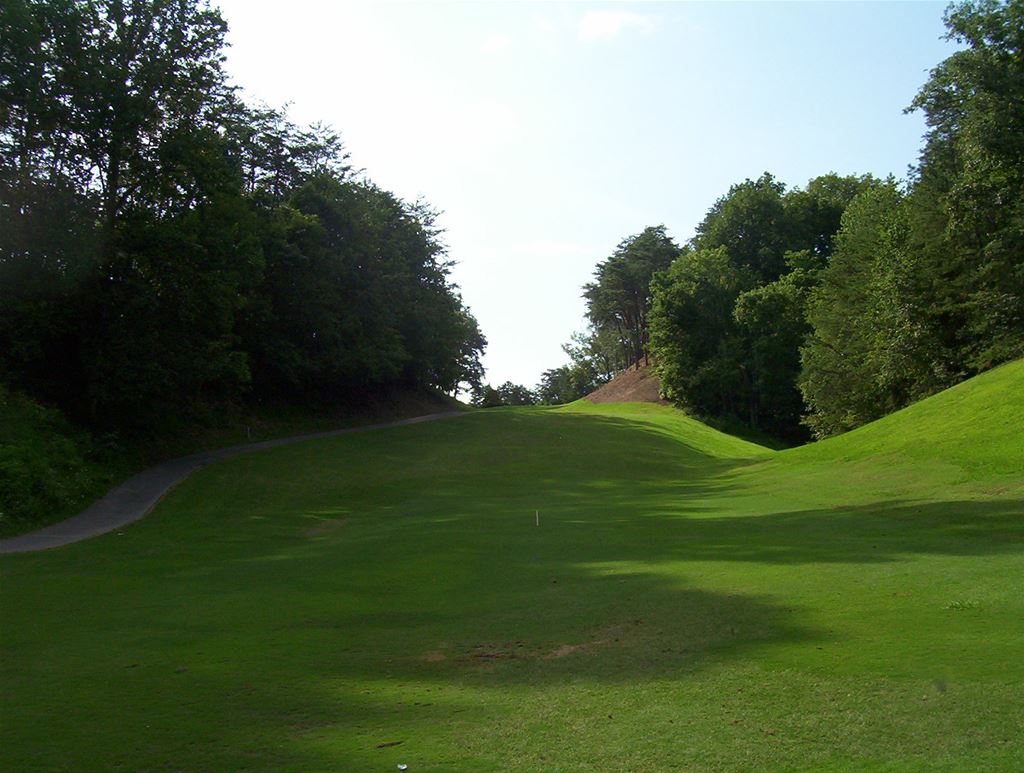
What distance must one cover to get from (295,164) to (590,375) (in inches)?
4186

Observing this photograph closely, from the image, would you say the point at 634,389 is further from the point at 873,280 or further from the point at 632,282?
the point at 873,280

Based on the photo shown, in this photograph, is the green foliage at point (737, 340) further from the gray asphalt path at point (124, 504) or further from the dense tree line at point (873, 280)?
the gray asphalt path at point (124, 504)

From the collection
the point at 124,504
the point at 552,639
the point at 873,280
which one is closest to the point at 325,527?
the point at 124,504

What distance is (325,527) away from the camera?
27.6 meters

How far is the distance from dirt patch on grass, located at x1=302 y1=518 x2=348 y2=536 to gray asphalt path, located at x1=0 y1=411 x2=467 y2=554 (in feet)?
19.5

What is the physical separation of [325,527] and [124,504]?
8529 mm

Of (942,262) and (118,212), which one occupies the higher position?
(118,212)

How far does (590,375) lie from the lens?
162250mm

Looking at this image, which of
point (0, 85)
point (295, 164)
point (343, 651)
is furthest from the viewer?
point (295, 164)

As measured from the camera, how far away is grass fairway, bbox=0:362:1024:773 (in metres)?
6.47

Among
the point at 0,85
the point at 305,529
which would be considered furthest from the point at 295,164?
the point at 305,529

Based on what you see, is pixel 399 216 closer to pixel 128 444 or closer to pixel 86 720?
pixel 128 444

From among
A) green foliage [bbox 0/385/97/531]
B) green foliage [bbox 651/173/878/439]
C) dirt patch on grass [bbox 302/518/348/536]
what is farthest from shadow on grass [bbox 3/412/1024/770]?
green foliage [bbox 651/173/878/439]

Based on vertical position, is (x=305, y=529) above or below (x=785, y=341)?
below
